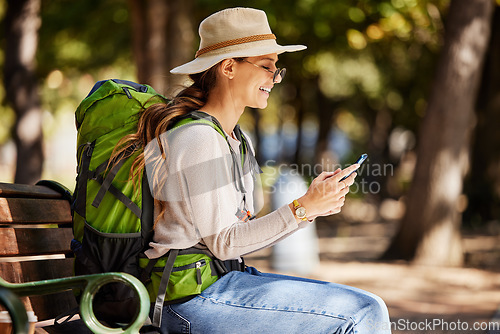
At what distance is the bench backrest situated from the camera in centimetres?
283

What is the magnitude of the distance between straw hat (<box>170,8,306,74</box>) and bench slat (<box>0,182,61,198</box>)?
0.88m

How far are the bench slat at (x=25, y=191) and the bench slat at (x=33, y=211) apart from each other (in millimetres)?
33

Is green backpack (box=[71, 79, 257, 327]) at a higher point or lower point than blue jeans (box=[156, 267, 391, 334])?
higher

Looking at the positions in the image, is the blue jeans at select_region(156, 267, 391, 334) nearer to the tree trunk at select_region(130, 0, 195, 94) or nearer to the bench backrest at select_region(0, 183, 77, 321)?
the bench backrest at select_region(0, 183, 77, 321)

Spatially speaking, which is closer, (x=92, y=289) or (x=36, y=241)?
(x=92, y=289)

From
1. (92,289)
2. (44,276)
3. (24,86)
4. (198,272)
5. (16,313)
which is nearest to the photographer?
(16,313)

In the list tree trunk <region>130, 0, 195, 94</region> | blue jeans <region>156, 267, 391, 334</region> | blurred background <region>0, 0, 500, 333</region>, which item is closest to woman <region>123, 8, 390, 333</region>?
blue jeans <region>156, 267, 391, 334</region>

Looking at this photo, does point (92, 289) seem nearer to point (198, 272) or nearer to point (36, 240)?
point (198, 272)

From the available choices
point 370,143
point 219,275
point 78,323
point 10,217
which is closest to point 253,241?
point 219,275

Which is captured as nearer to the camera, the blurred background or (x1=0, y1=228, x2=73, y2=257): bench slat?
(x1=0, y1=228, x2=73, y2=257): bench slat

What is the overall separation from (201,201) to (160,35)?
7.77m

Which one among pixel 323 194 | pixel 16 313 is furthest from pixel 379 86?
pixel 16 313

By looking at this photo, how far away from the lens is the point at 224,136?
2.64 meters

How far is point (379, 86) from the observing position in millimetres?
22016
